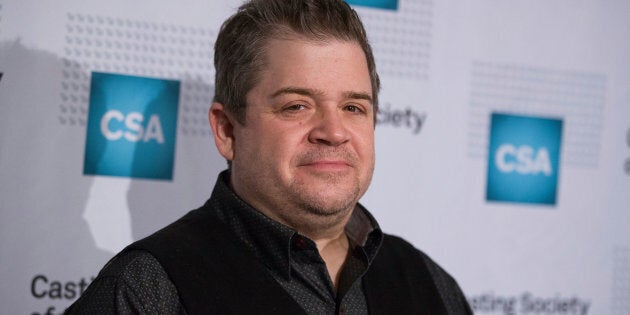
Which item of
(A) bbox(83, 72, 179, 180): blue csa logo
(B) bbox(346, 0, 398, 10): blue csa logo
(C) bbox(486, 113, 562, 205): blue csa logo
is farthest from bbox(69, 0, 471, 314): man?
(C) bbox(486, 113, 562, 205): blue csa logo

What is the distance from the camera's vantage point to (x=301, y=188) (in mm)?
1693

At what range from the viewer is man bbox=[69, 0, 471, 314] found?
160 centimetres

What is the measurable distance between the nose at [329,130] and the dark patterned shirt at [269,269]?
8.7 inches

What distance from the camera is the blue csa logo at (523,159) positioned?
105 inches

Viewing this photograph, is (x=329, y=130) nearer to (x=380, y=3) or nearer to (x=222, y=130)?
(x=222, y=130)

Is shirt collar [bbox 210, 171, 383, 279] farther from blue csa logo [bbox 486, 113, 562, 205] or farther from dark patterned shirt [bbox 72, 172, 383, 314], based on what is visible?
blue csa logo [bbox 486, 113, 562, 205]

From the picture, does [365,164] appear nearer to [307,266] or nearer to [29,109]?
[307,266]

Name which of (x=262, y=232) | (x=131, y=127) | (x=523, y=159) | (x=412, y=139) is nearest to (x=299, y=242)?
(x=262, y=232)

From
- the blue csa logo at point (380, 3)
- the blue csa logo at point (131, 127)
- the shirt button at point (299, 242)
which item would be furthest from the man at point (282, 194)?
the blue csa logo at point (380, 3)

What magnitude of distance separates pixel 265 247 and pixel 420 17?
4.02 feet

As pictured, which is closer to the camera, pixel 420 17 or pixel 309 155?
pixel 309 155

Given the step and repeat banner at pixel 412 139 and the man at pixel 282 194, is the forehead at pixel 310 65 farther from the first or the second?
the step and repeat banner at pixel 412 139

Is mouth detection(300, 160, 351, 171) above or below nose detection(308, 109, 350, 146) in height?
below

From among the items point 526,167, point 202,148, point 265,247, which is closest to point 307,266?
point 265,247
